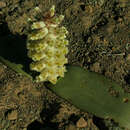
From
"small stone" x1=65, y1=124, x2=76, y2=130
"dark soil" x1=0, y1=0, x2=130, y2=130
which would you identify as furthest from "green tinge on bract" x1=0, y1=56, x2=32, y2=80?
"small stone" x1=65, y1=124, x2=76, y2=130

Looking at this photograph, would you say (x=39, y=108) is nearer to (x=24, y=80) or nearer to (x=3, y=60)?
(x=24, y=80)

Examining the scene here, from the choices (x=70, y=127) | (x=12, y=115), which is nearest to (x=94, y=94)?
(x=70, y=127)

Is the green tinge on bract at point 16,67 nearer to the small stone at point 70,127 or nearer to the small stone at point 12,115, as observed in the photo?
the small stone at point 12,115

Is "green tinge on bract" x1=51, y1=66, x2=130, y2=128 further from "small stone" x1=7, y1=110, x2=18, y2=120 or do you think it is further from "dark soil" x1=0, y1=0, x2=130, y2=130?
"small stone" x1=7, y1=110, x2=18, y2=120

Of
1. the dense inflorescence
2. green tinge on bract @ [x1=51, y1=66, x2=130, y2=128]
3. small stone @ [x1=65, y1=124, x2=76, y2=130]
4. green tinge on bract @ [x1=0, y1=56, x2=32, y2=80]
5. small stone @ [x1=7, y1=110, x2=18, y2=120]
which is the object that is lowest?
small stone @ [x1=65, y1=124, x2=76, y2=130]

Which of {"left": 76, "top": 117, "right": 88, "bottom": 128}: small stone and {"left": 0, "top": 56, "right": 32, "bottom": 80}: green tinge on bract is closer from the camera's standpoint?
{"left": 76, "top": 117, "right": 88, "bottom": 128}: small stone
